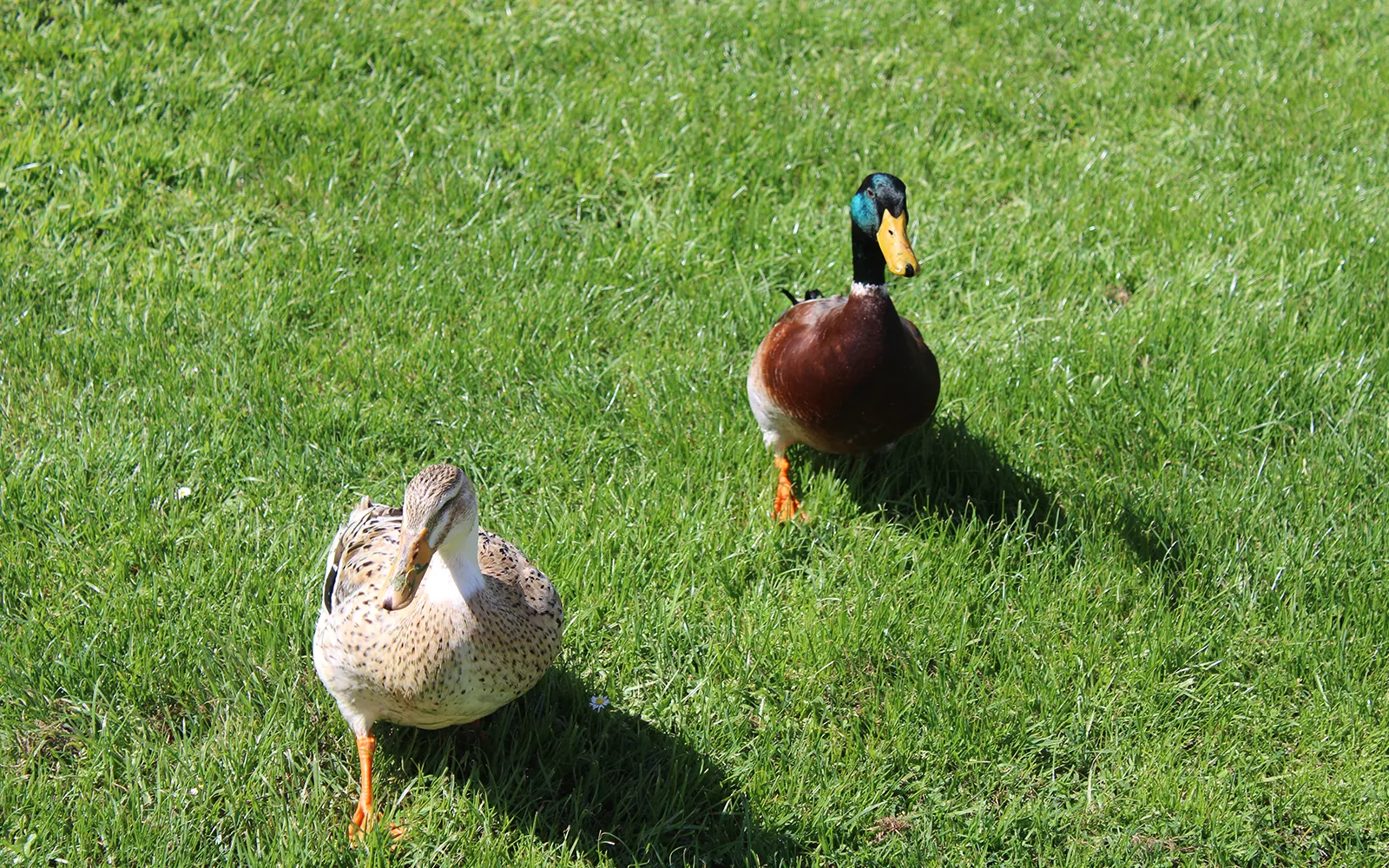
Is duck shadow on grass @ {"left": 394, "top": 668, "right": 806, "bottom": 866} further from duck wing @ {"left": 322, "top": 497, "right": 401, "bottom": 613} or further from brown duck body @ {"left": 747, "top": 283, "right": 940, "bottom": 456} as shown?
brown duck body @ {"left": 747, "top": 283, "right": 940, "bottom": 456}

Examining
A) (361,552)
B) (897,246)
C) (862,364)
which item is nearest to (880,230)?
(897,246)

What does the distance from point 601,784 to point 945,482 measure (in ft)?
5.39

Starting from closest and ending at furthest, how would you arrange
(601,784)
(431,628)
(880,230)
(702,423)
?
(431,628) < (601,784) < (880,230) < (702,423)

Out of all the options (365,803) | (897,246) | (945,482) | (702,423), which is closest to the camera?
(365,803)

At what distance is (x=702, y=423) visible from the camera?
425 centimetres

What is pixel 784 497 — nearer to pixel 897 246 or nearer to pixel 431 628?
pixel 897 246

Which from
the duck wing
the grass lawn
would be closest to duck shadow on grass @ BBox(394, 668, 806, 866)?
the grass lawn

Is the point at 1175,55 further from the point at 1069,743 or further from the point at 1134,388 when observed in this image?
the point at 1069,743

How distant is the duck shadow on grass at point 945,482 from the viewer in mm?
4023

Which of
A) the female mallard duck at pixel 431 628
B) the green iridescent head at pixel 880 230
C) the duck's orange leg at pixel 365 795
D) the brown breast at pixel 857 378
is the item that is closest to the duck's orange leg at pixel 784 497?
the brown breast at pixel 857 378

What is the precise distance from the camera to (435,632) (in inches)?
107

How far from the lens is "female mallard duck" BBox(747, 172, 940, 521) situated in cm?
366

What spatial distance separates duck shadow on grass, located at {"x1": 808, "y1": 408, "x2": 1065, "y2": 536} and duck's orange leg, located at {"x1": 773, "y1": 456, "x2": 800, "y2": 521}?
0.41 ft

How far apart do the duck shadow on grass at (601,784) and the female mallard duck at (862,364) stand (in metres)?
1.02
